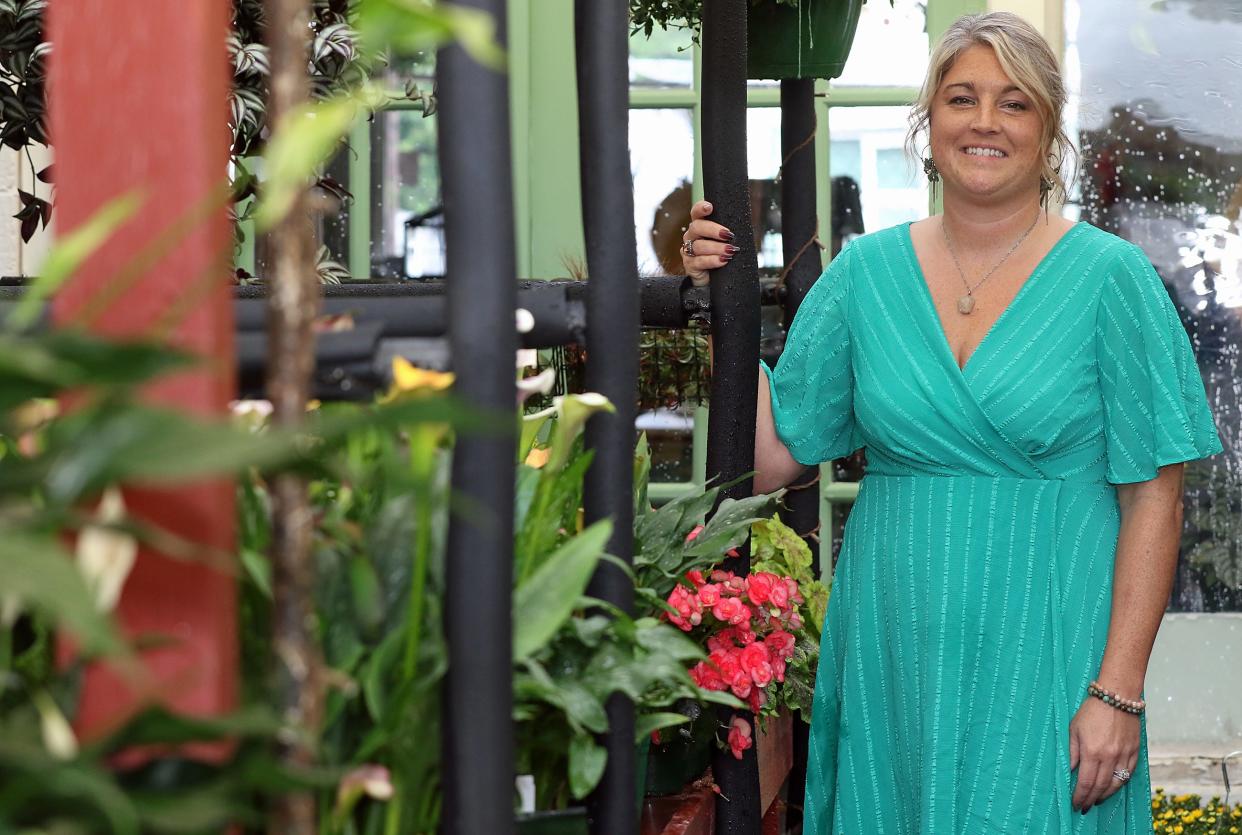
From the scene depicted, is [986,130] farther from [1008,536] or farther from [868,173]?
[868,173]

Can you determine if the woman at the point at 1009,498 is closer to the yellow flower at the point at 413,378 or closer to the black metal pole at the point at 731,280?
the black metal pole at the point at 731,280

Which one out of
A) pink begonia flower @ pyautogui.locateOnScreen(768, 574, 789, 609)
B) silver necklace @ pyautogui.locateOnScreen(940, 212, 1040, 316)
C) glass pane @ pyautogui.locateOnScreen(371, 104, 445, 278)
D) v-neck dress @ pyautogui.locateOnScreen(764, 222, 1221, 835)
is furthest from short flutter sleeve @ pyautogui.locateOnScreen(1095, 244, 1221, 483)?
glass pane @ pyautogui.locateOnScreen(371, 104, 445, 278)

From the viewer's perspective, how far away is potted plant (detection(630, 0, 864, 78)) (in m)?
2.24

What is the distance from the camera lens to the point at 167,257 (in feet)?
1.80

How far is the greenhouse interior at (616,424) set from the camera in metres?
0.50

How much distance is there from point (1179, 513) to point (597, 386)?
3.64 feet

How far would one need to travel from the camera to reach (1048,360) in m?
1.74

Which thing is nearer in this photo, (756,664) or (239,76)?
(756,664)

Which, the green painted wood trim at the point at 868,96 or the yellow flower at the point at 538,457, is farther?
the green painted wood trim at the point at 868,96

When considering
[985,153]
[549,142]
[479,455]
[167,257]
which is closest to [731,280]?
[985,153]

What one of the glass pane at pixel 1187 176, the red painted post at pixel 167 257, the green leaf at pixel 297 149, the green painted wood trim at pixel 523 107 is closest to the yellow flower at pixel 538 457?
the red painted post at pixel 167 257

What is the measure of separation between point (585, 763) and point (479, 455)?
0.25 meters

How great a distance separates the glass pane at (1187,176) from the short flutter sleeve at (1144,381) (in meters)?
1.95

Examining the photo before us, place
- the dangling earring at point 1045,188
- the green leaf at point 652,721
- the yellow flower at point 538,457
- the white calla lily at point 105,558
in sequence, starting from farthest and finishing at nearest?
the dangling earring at point 1045,188
the yellow flower at point 538,457
the green leaf at point 652,721
the white calla lily at point 105,558
